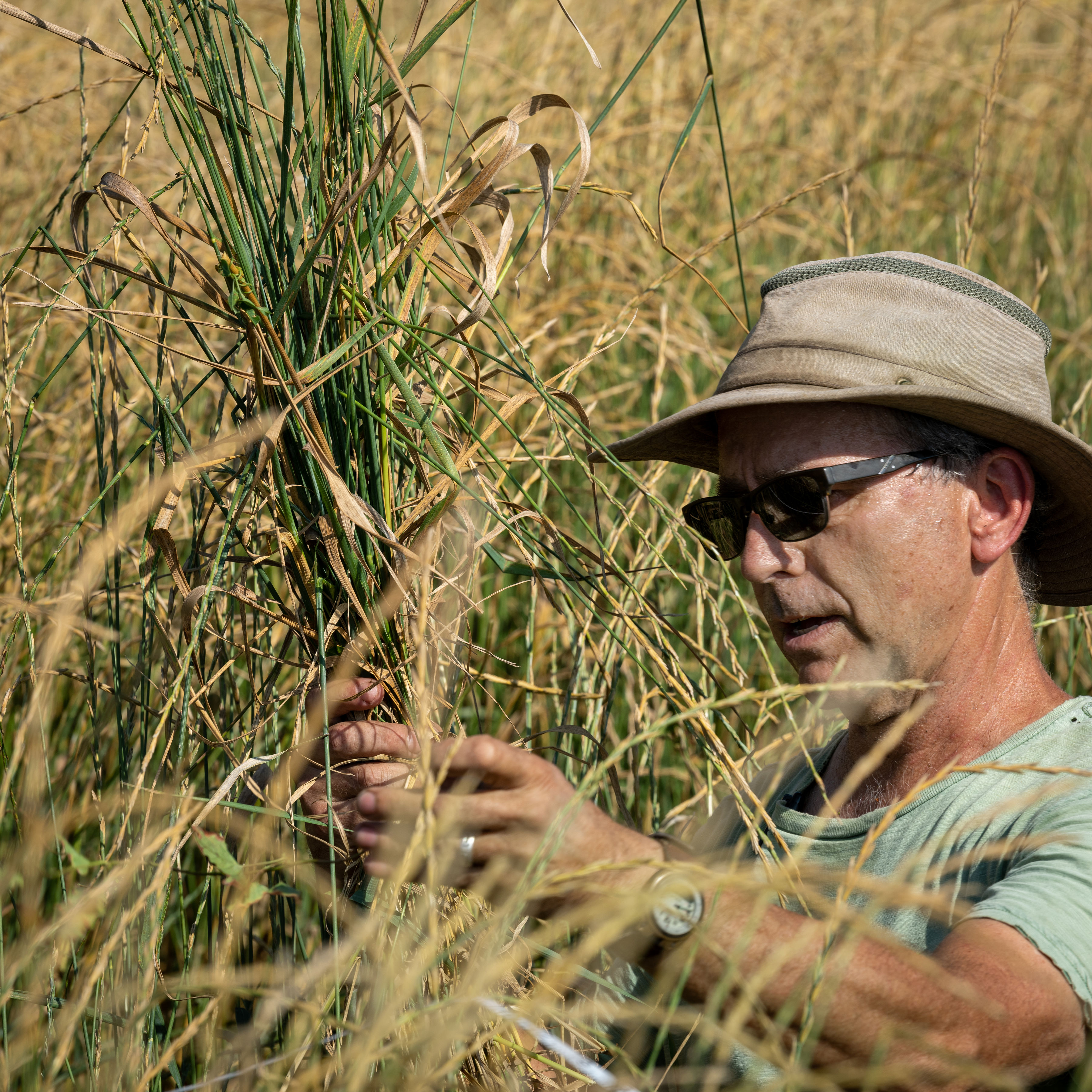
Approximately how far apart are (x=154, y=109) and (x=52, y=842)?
1114 millimetres

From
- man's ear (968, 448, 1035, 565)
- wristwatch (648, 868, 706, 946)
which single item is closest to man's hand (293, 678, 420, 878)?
wristwatch (648, 868, 706, 946)

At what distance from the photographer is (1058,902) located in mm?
1075

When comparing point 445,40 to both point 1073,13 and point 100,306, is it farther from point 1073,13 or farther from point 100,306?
point 100,306

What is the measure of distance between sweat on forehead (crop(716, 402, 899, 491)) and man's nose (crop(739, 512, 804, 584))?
74 millimetres

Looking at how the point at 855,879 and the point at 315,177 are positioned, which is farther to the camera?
the point at 315,177

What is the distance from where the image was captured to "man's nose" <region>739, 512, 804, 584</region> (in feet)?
5.09

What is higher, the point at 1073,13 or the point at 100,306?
the point at 1073,13

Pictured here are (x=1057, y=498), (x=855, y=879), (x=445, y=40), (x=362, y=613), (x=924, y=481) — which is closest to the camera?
(x=855, y=879)

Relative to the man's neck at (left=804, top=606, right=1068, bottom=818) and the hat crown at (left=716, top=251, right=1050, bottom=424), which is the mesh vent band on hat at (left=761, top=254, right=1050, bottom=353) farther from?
the man's neck at (left=804, top=606, right=1068, bottom=818)

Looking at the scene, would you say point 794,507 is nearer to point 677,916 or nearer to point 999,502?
point 999,502

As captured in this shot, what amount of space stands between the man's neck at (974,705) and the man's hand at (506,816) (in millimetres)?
668

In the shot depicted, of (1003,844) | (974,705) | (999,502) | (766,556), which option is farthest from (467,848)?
(999,502)

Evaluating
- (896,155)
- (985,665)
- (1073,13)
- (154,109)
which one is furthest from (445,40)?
(985,665)

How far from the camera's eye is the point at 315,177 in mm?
1163
